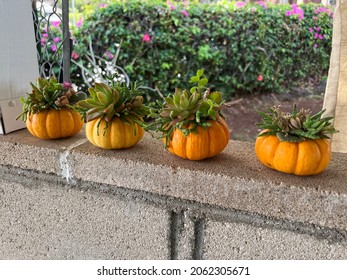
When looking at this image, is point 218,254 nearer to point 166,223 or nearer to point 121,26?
point 166,223

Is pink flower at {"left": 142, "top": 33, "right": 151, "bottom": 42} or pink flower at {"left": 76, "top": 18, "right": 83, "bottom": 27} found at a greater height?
pink flower at {"left": 76, "top": 18, "right": 83, "bottom": 27}

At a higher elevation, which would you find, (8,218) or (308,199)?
(308,199)

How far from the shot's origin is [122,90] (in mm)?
1038

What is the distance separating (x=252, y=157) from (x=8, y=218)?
85 cm

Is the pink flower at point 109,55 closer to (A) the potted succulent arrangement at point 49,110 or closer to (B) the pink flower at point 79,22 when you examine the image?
(B) the pink flower at point 79,22

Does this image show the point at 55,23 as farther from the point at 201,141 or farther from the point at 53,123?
the point at 201,141

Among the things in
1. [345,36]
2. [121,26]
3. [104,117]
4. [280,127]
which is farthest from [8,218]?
[121,26]

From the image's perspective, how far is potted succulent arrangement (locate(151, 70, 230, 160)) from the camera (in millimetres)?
930

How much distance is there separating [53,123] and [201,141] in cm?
48

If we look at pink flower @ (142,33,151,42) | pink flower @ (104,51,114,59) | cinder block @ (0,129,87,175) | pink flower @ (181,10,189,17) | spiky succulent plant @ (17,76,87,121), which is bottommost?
pink flower @ (104,51,114,59)

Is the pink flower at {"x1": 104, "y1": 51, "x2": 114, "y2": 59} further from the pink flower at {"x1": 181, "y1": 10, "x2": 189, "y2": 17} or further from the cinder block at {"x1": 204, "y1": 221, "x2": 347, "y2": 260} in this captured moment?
the cinder block at {"x1": 204, "y1": 221, "x2": 347, "y2": 260}

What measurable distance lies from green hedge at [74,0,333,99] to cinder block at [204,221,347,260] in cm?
300

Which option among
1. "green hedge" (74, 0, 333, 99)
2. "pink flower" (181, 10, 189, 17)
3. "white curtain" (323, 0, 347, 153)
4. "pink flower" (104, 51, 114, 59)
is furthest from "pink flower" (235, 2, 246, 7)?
"white curtain" (323, 0, 347, 153)

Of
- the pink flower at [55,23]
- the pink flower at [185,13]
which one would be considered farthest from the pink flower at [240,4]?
the pink flower at [55,23]
